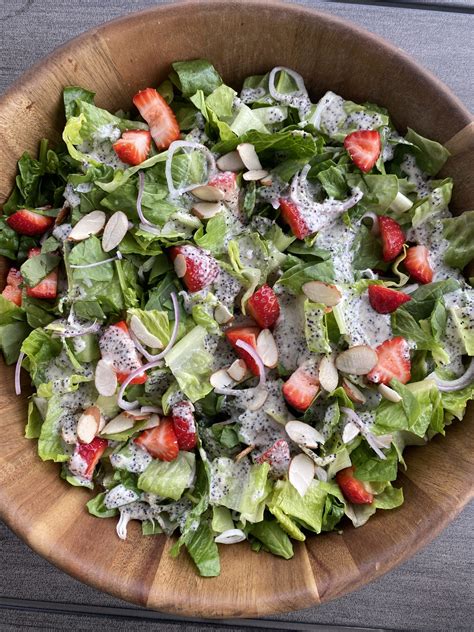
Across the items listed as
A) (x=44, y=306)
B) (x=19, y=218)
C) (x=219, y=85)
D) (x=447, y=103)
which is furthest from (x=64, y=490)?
Answer: (x=447, y=103)

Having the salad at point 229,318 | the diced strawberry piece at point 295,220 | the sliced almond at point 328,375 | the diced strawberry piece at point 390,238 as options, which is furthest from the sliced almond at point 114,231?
the diced strawberry piece at point 390,238

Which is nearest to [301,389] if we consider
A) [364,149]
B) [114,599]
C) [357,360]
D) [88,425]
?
[357,360]

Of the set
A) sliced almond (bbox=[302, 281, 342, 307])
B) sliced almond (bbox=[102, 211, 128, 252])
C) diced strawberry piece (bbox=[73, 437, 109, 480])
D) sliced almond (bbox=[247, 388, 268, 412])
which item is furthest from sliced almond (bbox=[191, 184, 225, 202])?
diced strawberry piece (bbox=[73, 437, 109, 480])

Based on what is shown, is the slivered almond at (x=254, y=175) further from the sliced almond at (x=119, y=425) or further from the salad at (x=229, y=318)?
the sliced almond at (x=119, y=425)

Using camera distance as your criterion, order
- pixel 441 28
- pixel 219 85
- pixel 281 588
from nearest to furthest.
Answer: pixel 281 588 < pixel 219 85 < pixel 441 28

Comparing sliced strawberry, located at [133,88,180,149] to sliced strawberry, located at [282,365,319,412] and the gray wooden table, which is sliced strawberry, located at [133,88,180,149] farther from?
sliced strawberry, located at [282,365,319,412]

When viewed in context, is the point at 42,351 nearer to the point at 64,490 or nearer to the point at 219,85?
the point at 64,490
